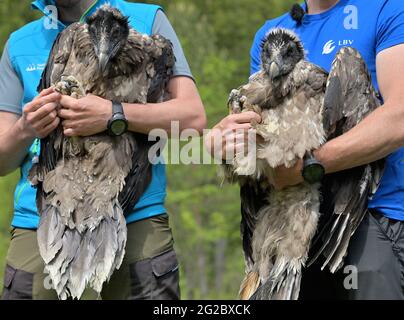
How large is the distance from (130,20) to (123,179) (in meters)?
0.99

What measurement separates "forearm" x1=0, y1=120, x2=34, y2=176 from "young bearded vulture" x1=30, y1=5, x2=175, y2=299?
4.7 inches

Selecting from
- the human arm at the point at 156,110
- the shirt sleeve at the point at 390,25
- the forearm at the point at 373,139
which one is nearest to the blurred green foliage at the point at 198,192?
the human arm at the point at 156,110

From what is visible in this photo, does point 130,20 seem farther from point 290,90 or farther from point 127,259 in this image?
point 127,259

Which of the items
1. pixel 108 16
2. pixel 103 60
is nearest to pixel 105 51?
pixel 103 60

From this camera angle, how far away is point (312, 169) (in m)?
4.27

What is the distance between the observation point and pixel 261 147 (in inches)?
177

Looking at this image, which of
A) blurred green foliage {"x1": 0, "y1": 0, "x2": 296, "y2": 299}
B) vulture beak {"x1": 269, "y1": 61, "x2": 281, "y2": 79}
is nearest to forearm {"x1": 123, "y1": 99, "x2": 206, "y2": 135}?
vulture beak {"x1": 269, "y1": 61, "x2": 281, "y2": 79}

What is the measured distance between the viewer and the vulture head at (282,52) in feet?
15.0

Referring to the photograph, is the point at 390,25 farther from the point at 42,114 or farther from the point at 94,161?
the point at 42,114

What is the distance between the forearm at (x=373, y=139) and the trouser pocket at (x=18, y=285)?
1.85 m

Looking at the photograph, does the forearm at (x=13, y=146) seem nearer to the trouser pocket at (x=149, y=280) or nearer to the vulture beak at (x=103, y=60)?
the vulture beak at (x=103, y=60)

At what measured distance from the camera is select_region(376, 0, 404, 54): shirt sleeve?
14.0ft
